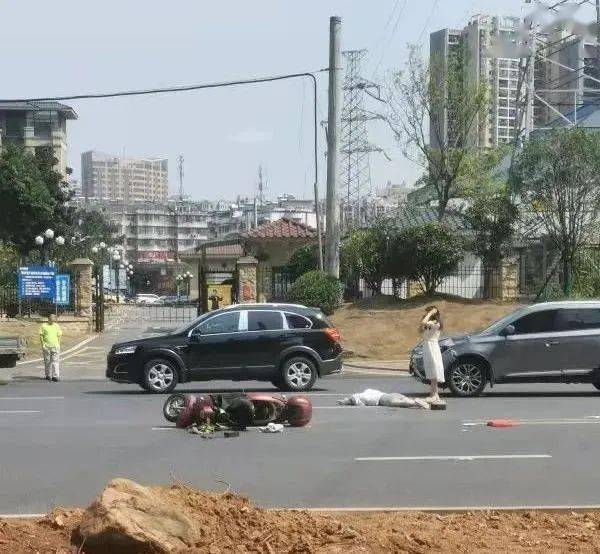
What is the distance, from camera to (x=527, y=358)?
1952 centimetres

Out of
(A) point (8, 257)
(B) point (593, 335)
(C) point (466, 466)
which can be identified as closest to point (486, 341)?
(B) point (593, 335)

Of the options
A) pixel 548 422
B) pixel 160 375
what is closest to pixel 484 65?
pixel 160 375

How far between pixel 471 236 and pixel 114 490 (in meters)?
26.9

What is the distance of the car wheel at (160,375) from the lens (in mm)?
20797

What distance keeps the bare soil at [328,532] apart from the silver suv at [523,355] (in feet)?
37.7

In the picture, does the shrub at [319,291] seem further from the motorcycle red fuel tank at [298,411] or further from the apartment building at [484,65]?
the motorcycle red fuel tank at [298,411]

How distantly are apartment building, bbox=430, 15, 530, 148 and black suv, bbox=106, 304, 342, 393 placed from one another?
16.2 meters

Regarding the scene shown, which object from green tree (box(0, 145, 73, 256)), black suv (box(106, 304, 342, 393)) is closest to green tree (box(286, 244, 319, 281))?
black suv (box(106, 304, 342, 393))

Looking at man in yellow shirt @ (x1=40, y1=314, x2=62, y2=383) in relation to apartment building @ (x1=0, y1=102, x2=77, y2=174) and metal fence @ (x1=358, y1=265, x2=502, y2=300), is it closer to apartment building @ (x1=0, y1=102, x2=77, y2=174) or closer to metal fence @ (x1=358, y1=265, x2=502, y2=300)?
metal fence @ (x1=358, y1=265, x2=502, y2=300)

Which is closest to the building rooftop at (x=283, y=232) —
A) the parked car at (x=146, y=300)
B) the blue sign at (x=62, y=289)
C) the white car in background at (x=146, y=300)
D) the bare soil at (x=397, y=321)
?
the blue sign at (x=62, y=289)

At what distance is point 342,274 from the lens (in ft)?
117

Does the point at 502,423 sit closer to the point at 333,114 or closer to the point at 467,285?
the point at 333,114

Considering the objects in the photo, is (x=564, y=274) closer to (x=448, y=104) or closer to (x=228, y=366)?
Result: (x=448, y=104)

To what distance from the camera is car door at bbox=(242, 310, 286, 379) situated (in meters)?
20.9
